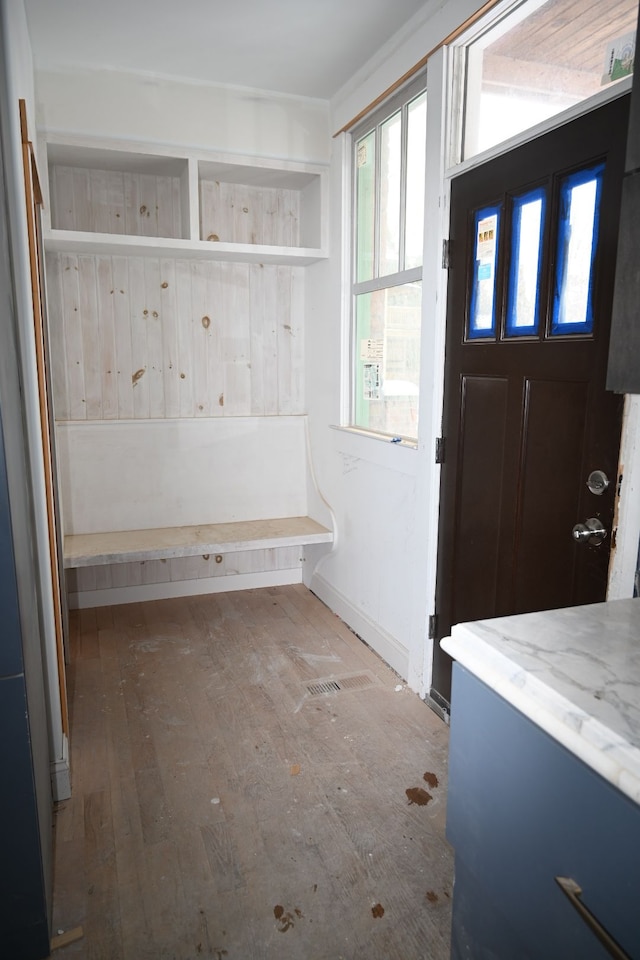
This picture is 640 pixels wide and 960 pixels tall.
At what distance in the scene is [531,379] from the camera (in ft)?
6.75

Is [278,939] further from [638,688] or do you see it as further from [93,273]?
[93,273]

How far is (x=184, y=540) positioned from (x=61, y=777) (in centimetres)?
153

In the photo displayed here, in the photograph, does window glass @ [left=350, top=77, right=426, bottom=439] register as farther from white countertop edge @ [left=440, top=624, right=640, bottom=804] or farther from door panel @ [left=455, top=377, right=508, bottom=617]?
white countertop edge @ [left=440, top=624, right=640, bottom=804]

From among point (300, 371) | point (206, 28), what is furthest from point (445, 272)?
point (300, 371)

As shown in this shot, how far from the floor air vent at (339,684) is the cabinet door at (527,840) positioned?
165 cm

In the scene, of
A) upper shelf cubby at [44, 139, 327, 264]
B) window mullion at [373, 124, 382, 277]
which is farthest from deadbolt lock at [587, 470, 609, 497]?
upper shelf cubby at [44, 139, 327, 264]

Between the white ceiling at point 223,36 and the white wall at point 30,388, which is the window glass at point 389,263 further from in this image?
the white wall at point 30,388

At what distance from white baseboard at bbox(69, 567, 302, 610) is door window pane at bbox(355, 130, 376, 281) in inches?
75.1

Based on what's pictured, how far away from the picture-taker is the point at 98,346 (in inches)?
140

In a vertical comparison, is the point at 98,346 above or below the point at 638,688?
above

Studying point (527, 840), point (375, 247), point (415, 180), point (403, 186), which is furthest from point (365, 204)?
point (527, 840)

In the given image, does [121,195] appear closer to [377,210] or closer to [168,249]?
[168,249]

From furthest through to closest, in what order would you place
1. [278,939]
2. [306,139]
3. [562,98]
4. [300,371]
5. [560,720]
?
[300,371] → [306,139] → [562,98] → [278,939] → [560,720]

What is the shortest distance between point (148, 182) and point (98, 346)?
0.92 m
